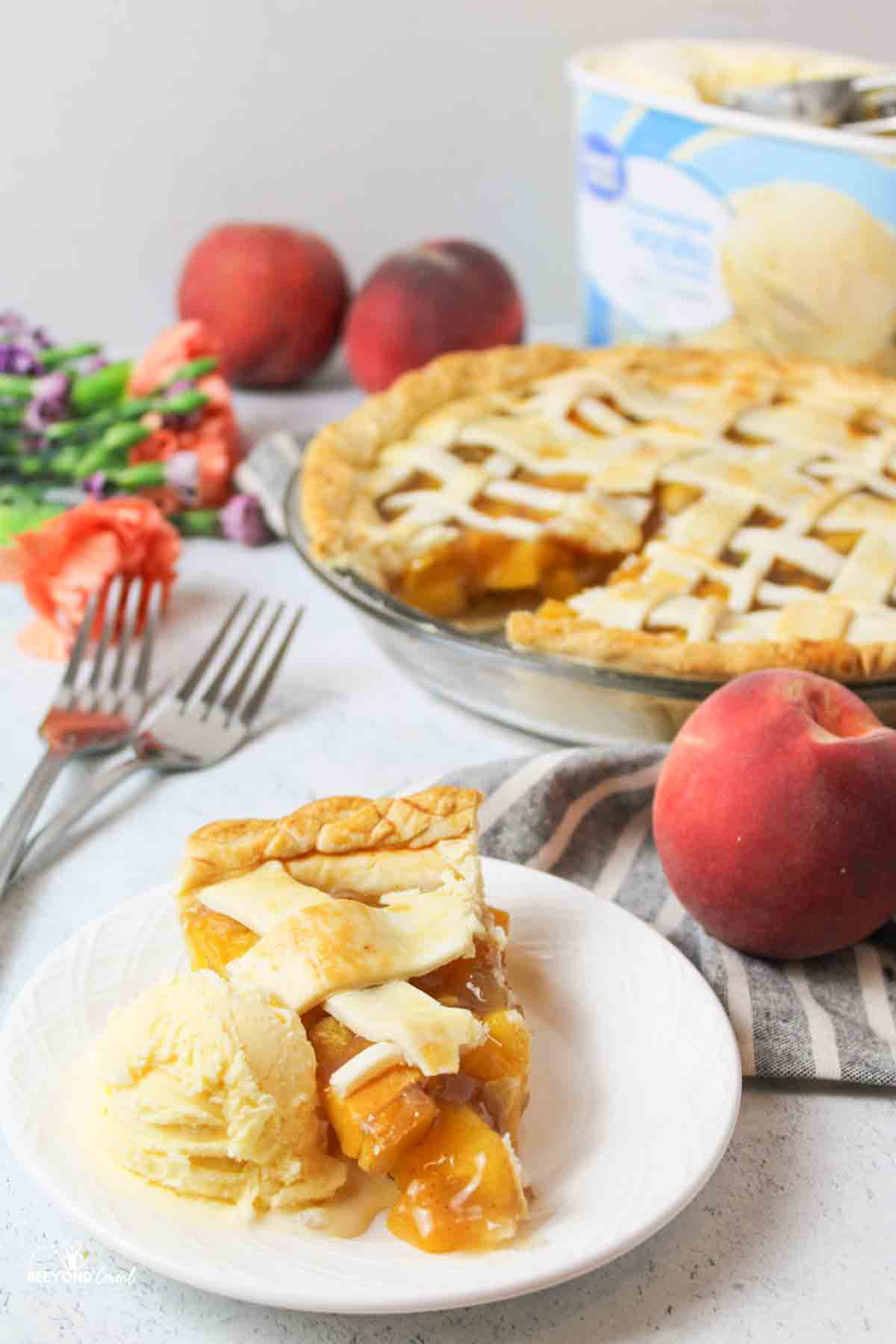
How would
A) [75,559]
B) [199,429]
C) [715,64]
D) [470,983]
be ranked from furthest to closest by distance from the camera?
1. [715,64]
2. [199,429]
3. [75,559]
4. [470,983]

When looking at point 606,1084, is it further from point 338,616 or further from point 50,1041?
point 338,616

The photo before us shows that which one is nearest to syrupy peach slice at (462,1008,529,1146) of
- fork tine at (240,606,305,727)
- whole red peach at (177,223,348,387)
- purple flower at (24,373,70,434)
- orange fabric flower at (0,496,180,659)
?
fork tine at (240,606,305,727)

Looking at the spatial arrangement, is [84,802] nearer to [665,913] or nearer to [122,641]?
[122,641]

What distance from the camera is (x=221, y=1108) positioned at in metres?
0.78

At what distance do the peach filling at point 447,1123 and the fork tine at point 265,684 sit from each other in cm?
50

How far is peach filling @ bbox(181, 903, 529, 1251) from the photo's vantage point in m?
0.76

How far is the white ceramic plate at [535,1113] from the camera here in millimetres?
728

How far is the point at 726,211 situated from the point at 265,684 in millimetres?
857

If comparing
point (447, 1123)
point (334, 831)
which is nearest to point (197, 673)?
point (334, 831)

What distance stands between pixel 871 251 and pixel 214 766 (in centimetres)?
96

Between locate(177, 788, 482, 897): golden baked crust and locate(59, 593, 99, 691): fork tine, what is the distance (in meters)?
0.44

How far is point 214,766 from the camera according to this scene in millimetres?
1336

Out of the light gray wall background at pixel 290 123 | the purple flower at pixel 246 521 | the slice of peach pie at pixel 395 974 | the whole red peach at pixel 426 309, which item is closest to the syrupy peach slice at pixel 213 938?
the slice of peach pie at pixel 395 974

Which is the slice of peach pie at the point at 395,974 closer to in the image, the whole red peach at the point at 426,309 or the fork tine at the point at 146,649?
the fork tine at the point at 146,649
